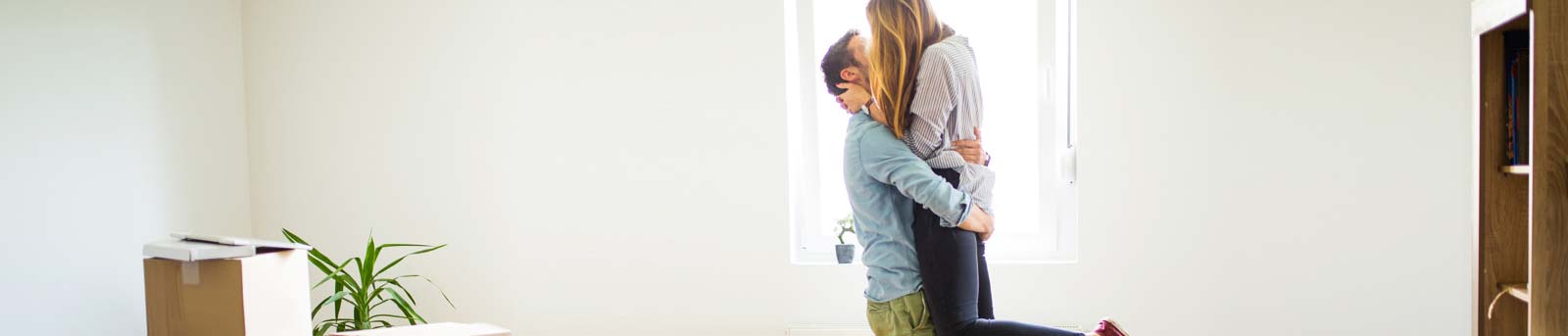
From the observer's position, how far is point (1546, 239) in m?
1.65

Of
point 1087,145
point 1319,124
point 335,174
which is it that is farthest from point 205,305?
point 1319,124

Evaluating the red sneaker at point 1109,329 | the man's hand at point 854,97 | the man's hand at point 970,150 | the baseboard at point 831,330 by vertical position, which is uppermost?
the man's hand at point 854,97

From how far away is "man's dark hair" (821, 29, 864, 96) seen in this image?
2.15 metres

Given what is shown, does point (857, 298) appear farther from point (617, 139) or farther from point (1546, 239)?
point (1546, 239)

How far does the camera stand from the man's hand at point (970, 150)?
2.09m

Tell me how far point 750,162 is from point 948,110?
1134mm

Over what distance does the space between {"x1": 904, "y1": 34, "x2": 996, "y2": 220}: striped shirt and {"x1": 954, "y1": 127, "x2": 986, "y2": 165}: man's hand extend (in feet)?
0.04

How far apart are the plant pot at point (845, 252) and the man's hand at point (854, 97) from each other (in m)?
0.92

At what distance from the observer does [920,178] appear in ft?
6.48

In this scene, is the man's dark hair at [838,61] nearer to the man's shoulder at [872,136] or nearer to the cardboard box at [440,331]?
the man's shoulder at [872,136]

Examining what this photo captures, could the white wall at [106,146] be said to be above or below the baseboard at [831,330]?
above

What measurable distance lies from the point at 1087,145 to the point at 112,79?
2832 mm

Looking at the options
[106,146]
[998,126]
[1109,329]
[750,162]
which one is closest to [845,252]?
[750,162]

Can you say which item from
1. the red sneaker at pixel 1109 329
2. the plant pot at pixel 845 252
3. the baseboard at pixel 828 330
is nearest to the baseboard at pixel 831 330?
the baseboard at pixel 828 330
